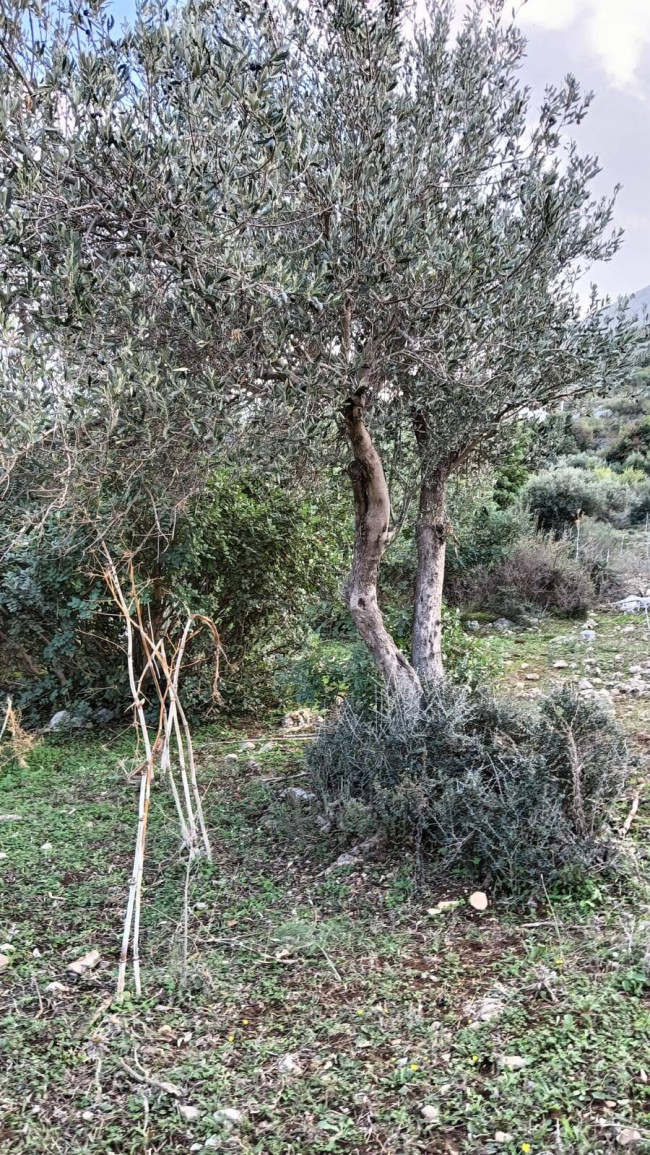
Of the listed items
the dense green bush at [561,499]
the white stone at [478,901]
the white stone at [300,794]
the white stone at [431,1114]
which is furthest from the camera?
the dense green bush at [561,499]

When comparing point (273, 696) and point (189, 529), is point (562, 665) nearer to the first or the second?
point (273, 696)

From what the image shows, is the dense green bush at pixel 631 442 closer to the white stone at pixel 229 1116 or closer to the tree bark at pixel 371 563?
the tree bark at pixel 371 563

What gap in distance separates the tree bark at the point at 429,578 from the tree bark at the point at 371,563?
0.52 meters

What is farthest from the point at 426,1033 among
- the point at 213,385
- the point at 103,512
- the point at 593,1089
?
the point at 103,512

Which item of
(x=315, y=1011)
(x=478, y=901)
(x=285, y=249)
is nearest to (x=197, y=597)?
(x=285, y=249)

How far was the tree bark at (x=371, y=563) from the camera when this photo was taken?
4953mm

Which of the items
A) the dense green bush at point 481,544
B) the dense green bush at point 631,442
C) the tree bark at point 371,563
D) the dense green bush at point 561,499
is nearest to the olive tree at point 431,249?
the tree bark at point 371,563

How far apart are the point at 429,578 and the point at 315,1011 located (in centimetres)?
342

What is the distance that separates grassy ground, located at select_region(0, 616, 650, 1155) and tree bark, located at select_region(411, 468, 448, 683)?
1.79 m

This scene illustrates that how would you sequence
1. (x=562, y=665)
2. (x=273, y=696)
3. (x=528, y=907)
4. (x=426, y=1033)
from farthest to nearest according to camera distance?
(x=562, y=665)
(x=273, y=696)
(x=528, y=907)
(x=426, y=1033)

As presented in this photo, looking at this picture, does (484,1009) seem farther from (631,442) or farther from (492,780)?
(631,442)

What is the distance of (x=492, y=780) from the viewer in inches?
150

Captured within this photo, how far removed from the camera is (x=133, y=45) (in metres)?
3.28

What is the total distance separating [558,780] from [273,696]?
4.35 metres
